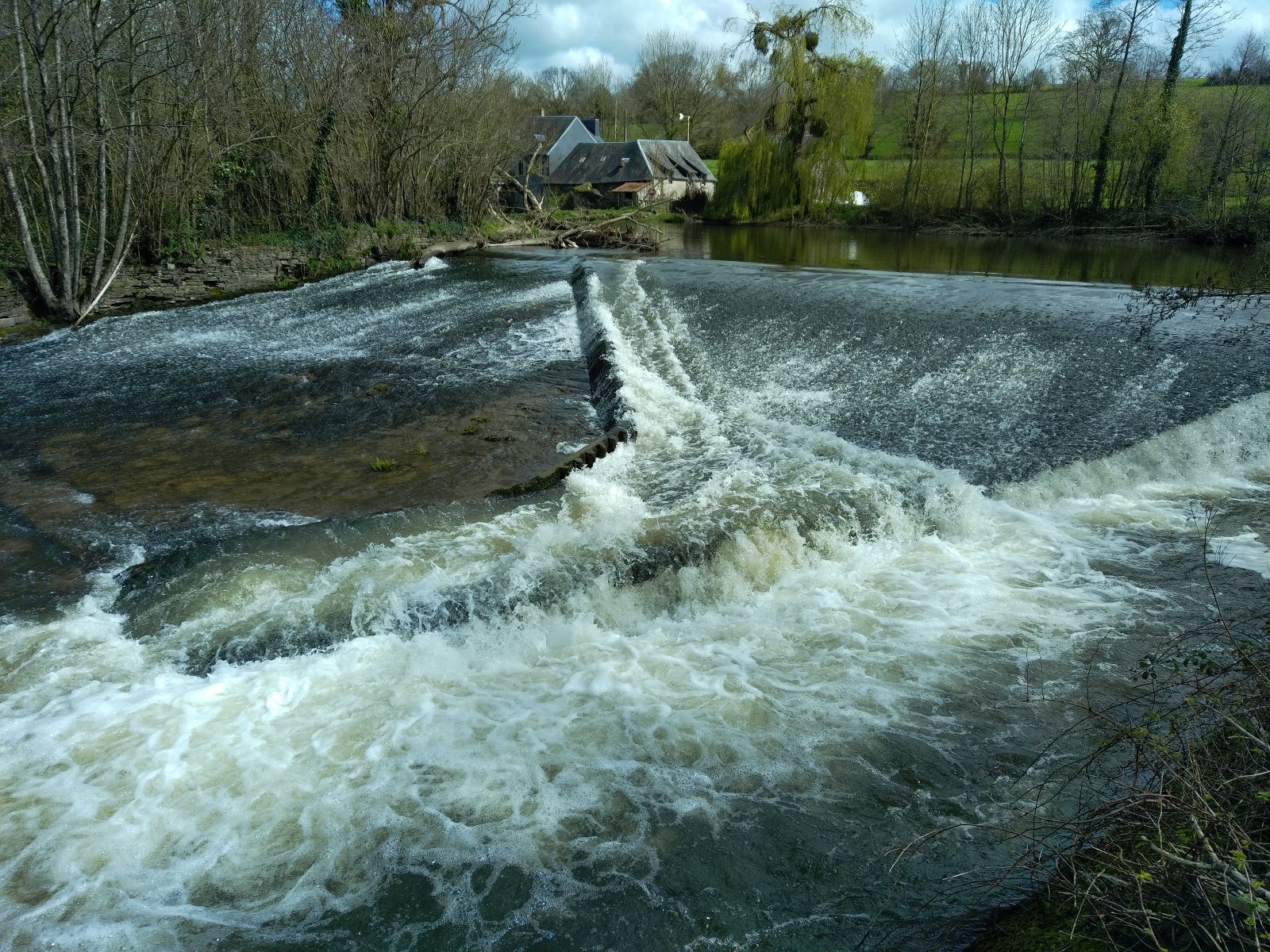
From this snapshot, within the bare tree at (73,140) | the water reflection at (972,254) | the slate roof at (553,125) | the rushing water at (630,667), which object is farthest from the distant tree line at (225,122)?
the slate roof at (553,125)

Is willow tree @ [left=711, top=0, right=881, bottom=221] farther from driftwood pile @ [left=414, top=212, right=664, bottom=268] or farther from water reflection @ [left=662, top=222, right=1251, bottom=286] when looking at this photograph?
driftwood pile @ [left=414, top=212, right=664, bottom=268]

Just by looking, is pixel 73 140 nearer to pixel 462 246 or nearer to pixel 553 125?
pixel 462 246

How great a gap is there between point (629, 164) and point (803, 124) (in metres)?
19.9

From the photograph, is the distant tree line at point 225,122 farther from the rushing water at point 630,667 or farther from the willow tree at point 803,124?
the willow tree at point 803,124

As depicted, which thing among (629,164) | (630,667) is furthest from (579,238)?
(629,164)

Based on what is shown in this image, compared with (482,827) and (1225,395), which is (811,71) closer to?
(1225,395)

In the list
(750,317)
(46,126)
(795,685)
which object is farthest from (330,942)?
(46,126)

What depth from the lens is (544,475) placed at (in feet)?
23.5

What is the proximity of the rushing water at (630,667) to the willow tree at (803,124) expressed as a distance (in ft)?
83.2

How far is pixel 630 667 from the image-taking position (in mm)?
4785

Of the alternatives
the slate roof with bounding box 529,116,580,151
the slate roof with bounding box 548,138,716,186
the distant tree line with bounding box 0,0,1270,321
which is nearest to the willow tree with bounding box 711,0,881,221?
the distant tree line with bounding box 0,0,1270,321

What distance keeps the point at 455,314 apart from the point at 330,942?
1229 cm

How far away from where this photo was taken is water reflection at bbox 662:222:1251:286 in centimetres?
1759

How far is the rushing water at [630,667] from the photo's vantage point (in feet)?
10.4
